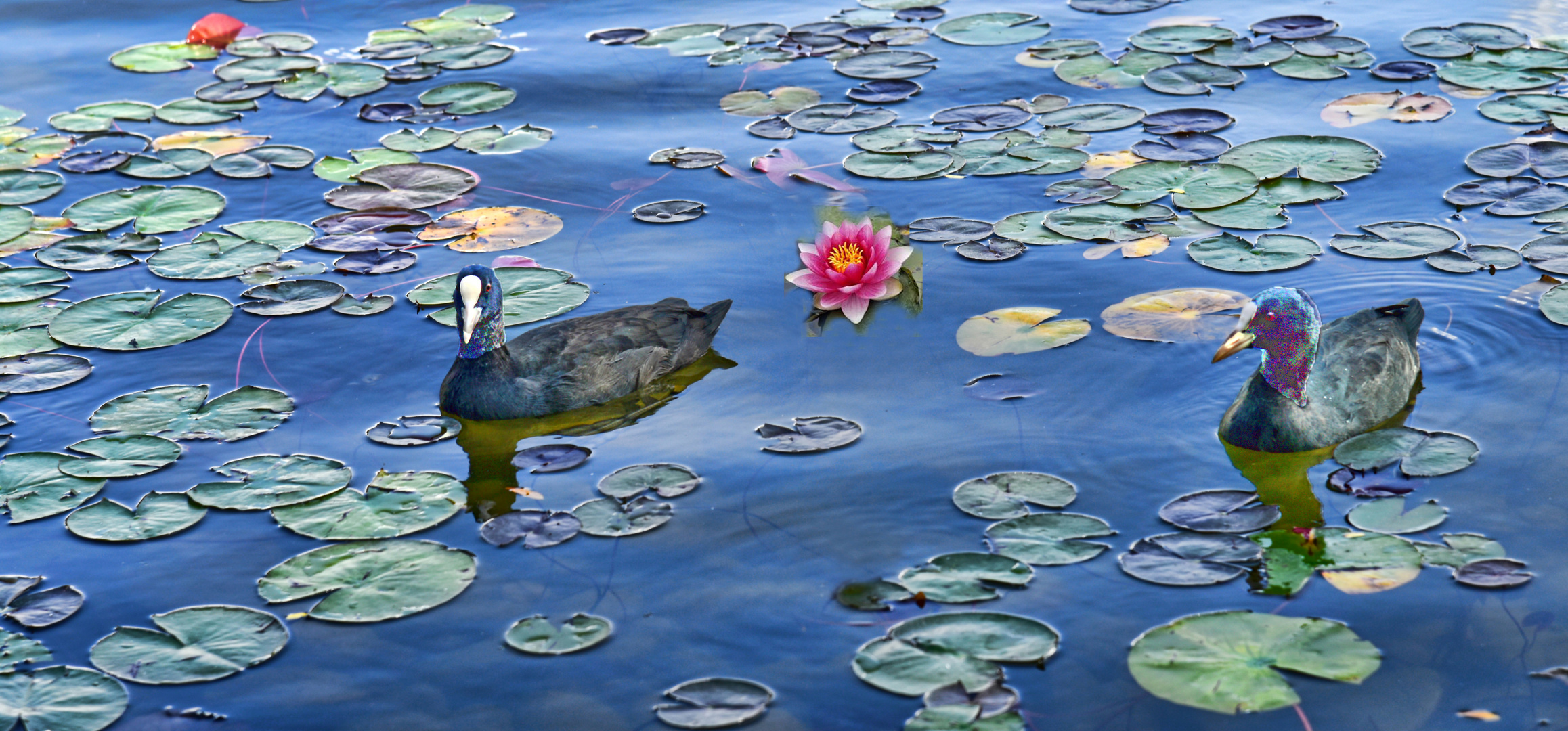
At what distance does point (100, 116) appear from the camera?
977cm

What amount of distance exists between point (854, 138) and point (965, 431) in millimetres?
3302

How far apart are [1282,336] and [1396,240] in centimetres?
203

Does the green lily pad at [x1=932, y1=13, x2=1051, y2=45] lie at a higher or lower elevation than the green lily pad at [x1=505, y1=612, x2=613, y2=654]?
higher

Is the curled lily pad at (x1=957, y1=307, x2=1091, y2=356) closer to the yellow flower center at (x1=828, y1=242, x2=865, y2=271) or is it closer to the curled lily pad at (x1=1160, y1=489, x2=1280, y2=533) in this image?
the yellow flower center at (x1=828, y1=242, x2=865, y2=271)

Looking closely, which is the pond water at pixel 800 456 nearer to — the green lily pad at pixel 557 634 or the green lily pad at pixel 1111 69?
the green lily pad at pixel 557 634

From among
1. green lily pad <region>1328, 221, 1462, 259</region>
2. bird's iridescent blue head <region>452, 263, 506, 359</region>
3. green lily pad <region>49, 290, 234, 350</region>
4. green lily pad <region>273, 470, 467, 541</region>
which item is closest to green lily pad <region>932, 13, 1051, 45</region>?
green lily pad <region>1328, 221, 1462, 259</region>

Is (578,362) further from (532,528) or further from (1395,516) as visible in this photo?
(1395,516)

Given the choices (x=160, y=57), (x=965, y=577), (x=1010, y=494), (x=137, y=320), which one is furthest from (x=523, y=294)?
(x=160, y=57)

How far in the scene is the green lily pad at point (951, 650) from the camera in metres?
4.38

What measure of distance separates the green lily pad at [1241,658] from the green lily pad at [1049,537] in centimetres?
45

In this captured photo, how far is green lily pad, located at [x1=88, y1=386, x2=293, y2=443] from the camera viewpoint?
6023 millimetres

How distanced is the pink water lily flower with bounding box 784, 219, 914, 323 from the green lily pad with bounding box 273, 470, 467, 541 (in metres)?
2.28

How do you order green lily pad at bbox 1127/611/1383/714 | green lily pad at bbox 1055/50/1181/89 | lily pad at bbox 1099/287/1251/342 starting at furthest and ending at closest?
green lily pad at bbox 1055/50/1181/89
lily pad at bbox 1099/287/1251/342
green lily pad at bbox 1127/611/1383/714

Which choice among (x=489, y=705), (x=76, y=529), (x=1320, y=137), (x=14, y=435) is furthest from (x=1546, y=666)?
(x=14, y=435)
